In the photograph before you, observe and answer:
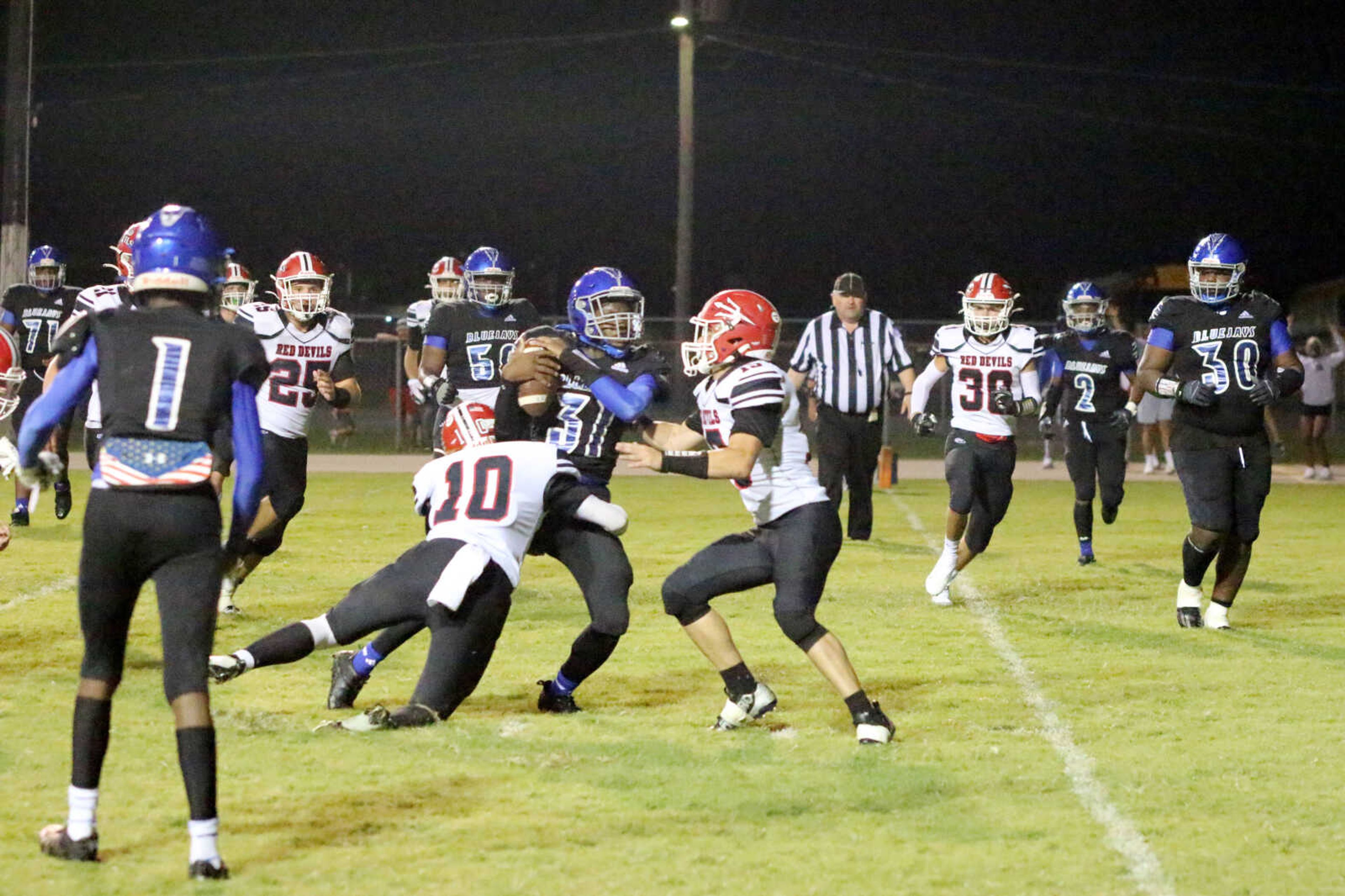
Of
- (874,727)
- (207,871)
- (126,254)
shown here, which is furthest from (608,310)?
(207,871)

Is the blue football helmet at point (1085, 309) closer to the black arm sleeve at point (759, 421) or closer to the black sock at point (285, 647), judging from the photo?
the black arm sleeve at point (759, 421)

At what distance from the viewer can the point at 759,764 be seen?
5652 millimetres

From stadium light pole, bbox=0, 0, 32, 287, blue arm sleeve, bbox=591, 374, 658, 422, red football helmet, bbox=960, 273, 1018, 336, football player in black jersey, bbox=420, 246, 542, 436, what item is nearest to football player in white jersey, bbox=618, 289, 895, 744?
blue arm sleeve, bbox=591, 374, 658, 422

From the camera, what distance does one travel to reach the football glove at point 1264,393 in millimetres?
8367

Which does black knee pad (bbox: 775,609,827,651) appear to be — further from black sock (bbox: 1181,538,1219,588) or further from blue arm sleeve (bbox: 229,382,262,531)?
black sock (bbox: 1181,538,1219,588)

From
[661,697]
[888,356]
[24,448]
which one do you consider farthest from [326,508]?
[24,448]

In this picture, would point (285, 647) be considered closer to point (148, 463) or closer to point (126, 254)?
point (148, 463)

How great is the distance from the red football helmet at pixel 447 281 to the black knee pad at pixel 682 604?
4.37m

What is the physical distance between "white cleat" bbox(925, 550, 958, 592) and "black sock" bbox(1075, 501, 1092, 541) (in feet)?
7.18

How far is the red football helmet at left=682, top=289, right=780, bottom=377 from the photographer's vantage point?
6039 millimetres

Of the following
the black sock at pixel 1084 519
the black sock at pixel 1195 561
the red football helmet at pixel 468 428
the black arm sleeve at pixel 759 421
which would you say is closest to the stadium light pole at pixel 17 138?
the black sock at pixel 1084 519

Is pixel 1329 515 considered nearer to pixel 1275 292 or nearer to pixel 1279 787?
pixel 1279 787

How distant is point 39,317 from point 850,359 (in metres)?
6.12

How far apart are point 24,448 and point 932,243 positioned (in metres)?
63.5
